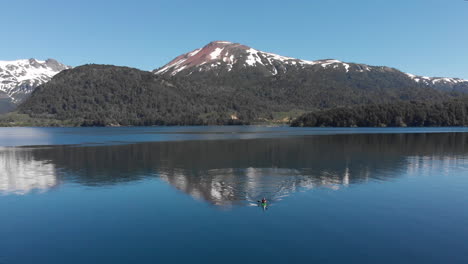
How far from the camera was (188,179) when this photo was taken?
51312 millimetres

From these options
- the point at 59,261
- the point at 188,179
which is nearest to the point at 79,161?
the point at 188,179

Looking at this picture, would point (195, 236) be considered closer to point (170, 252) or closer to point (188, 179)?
point (170, 252)

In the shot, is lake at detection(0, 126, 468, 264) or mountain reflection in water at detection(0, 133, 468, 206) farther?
mountain reflection in water at detection(0, 133, 468, 206)

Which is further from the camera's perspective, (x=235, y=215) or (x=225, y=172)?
(x=225, y=172)

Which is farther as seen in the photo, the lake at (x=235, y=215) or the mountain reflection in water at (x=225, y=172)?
the mountain reflection in water at (x=225, y=172)

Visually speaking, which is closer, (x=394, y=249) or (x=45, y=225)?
(x=394, y=249)

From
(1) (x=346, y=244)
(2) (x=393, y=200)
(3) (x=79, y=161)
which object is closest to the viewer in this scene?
(1) (x=346, y=244)

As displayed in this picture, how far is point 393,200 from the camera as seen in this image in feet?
125

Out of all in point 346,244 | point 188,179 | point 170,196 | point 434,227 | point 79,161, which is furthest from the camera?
point 79,161

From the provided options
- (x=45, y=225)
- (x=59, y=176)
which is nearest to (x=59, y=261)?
(x=45, y=225)

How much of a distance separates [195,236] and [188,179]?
24592 millimetres

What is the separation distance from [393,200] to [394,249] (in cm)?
1513

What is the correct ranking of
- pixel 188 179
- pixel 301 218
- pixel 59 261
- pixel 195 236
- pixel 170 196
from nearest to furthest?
pixel 59 261
pixel 195 236
pixel 301 218
pixel 170 196
pixel 188 179

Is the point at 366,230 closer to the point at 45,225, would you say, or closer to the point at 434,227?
the point at 434,227
